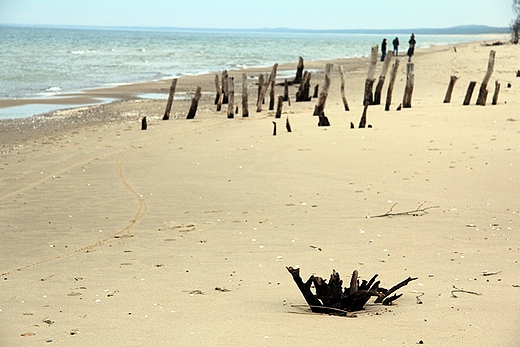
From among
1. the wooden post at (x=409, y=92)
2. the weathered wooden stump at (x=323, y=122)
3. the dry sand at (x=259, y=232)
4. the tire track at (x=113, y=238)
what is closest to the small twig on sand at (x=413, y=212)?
the dry sand at (x=259, y=232)

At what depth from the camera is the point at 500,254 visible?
241 inches

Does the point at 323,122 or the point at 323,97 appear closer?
the point at 323,122

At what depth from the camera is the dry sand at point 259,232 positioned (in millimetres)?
4391

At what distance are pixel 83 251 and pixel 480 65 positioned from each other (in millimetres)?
27870

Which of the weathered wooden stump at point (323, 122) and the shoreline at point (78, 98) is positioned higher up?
the weathered wooden stump at point (323, 122)

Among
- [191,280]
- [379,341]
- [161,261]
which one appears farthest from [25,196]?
[379,341]

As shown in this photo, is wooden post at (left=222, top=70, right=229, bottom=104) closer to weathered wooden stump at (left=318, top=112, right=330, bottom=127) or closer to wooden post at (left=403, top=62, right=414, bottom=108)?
wooden post at (left=403, top=62, right=414, bottom=108)

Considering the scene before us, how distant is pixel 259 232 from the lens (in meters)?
7.25

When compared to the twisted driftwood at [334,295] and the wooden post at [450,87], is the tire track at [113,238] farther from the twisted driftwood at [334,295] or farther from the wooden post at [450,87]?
the wooden post at [450,87]

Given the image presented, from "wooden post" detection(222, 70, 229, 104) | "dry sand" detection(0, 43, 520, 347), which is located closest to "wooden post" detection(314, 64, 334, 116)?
"dry sand" detection(0, 43, 520, 347)

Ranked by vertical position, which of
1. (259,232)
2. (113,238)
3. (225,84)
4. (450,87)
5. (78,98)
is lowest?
(78,98)

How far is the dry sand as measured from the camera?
439 centimetres

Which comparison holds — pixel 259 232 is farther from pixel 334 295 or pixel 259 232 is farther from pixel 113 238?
pixel 334 295

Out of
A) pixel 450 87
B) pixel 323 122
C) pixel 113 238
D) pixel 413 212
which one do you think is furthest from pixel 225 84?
pixel 113 238
